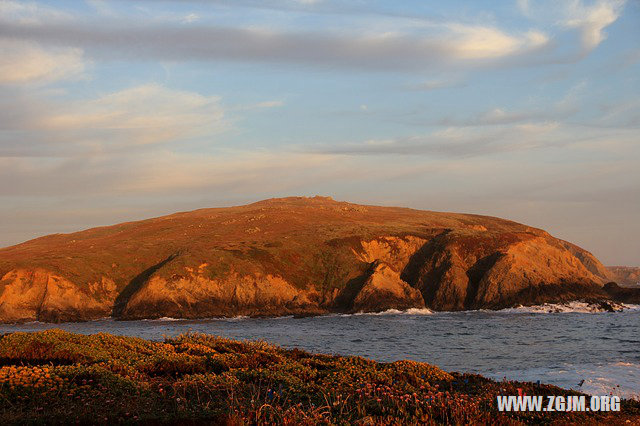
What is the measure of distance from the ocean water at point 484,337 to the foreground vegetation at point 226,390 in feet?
28.7

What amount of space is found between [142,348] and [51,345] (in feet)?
10.7

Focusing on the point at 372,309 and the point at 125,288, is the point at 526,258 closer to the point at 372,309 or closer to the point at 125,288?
the point at 372,309

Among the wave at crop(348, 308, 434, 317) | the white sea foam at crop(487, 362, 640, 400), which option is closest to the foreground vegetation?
the white sea foam at crop(487, 362, 640, 400)

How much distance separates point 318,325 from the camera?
201 feet

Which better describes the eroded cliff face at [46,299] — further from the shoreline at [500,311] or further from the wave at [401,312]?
the wave at [401,312]

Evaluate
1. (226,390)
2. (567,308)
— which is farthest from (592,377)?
(567,308)

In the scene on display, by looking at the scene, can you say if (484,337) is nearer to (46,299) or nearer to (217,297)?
(217,297)

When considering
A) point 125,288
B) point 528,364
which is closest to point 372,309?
point 125,288

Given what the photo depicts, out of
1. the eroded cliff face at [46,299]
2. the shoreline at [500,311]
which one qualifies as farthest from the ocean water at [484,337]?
the eroded cliff face at [46,299]

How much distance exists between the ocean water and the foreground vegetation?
28.7 feet

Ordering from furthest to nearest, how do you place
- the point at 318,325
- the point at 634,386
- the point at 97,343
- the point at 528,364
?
the point at 318,325 < the point at 528,364 < the point at 634,386 < the point at 97,343

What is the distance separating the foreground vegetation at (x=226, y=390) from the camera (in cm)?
1270

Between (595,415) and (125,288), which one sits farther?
(125,288)

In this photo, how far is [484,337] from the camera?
154 feet
